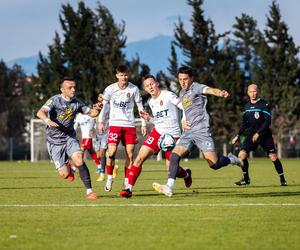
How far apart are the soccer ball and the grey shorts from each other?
27.9 inches

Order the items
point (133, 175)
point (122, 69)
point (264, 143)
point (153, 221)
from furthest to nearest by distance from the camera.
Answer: point (264, 143)
point (122, 69)
point (133, 175)
point (153, 221)

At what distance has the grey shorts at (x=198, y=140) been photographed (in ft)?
44.5

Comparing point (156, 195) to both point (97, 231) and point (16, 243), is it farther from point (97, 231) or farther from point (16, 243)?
point (16, 243)

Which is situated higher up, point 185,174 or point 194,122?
point 194,122

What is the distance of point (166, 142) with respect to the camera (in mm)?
14406

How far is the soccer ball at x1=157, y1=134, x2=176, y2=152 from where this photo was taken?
566 inches

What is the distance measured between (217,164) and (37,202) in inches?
122

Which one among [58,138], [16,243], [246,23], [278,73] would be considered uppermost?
[246,23]

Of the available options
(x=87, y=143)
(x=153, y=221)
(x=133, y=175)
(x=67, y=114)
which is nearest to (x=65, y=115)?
(x=67, y=114)

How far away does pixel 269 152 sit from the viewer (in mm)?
18031

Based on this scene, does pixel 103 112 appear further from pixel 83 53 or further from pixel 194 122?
pixel 83 53

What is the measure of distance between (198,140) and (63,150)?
2.56 m

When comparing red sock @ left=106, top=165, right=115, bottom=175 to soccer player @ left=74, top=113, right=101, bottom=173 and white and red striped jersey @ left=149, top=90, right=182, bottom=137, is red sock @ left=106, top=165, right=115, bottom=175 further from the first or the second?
soccer player @ left=74, top=113, right=101, bottom=173

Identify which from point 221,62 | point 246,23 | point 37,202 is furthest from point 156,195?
point 246,23
